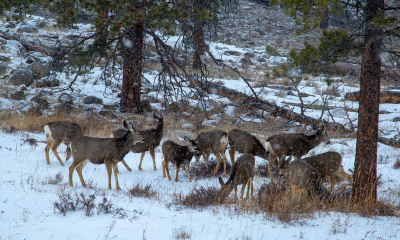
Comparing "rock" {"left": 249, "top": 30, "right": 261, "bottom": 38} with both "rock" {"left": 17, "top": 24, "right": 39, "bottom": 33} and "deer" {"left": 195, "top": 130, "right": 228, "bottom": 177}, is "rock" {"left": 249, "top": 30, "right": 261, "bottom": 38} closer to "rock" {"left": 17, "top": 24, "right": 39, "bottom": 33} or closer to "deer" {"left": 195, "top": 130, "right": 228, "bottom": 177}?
"rock" {"left": 17, "top": 24, "right": 39, "bottom": 33}

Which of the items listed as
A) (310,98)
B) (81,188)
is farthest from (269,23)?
(81,188)

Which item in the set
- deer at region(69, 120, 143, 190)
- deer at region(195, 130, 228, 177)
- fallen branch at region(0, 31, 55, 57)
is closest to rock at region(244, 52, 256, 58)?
fallen branch at region(0, 31, 55, 57)

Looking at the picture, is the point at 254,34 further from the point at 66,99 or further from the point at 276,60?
the point at 66,99

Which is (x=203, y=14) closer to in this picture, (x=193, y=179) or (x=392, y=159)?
(x=193, y=179)

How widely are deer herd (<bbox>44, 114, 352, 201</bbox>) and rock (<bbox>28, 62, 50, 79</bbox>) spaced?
12.2 m

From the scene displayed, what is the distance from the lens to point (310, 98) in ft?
67.5

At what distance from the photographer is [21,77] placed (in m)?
18.8

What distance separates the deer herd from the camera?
707 centimetres

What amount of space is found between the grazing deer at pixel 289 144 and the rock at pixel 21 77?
590 inches

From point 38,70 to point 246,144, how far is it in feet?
50.2

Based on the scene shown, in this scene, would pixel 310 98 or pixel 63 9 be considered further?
pixel 310 98

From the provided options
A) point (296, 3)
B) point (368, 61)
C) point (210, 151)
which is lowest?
point (210, 151)

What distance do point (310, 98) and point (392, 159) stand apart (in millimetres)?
10549

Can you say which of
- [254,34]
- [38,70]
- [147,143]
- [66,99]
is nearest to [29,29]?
[38,70]
